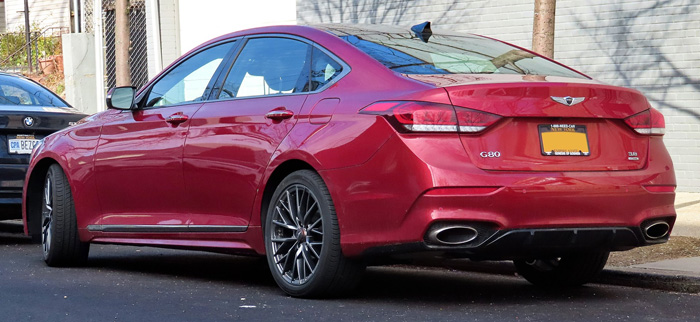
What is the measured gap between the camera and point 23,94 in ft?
34.7

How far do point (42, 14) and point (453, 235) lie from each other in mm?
25717

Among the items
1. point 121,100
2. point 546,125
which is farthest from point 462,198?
point 121,100

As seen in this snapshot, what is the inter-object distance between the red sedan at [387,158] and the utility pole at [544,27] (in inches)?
88.8

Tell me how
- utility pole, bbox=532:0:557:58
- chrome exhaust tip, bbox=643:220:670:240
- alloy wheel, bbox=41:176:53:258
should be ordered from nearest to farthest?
chrome exhaust tip, bbox=643:220:670:240 → alloy wheel, bbox=41:176:53:258 → utility pole, bbox=532:0:557:58

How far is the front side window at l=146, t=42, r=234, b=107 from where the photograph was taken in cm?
718

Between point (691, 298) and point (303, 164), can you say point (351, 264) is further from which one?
point (691, 298)

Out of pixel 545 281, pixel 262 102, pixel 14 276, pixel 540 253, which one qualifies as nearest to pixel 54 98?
pixel 14 276

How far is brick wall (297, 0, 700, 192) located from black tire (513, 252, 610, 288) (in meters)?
6.36

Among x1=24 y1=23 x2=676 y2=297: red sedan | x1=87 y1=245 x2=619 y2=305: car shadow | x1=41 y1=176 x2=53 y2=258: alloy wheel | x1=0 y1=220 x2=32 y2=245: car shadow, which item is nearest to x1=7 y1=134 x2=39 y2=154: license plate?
x1=0 y1=220 x2=32 y2=245: car shadow

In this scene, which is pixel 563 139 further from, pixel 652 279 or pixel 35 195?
pixel 35 195

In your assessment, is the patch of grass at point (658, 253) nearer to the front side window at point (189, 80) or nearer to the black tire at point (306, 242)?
the black tire at point (306, 242)

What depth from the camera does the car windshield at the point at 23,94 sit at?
10.4m

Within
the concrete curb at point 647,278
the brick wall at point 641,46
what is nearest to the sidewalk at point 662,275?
the concrete curb at point 647,278

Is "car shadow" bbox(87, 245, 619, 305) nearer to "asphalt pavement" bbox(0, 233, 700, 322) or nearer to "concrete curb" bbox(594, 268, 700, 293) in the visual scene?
"asphalt pavement" bbox(0, 233, 700, 322)
